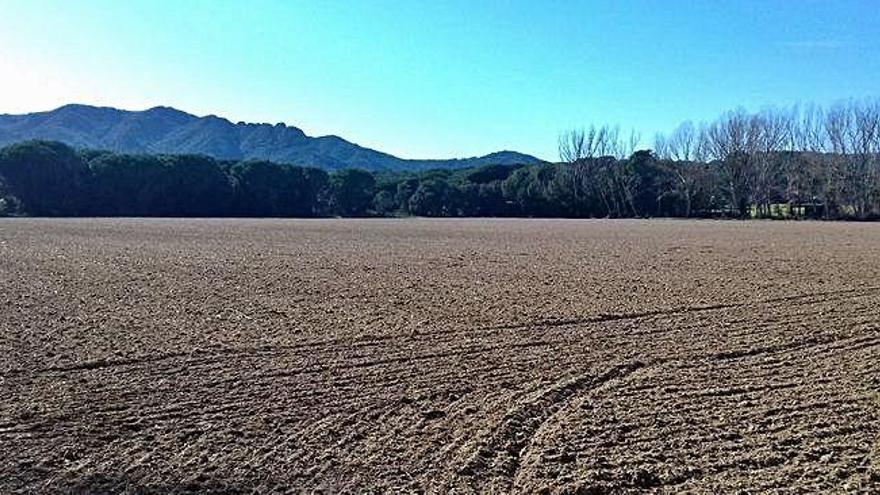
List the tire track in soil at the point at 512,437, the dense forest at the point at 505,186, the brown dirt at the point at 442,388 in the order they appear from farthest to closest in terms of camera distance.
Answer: the dense forest at the point at 505,186 → the brown dirt at the point at 442,388 → the tire track in soil at the point at 512,437

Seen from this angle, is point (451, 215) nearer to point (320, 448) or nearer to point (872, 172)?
point (872, 172)

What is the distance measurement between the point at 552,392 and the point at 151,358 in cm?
533

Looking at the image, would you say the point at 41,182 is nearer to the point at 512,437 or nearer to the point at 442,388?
the point at 442,388

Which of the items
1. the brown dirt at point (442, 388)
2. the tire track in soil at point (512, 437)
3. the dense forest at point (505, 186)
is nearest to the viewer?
the tire track in soil at point (512, 437)

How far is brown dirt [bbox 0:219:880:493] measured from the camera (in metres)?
5.44

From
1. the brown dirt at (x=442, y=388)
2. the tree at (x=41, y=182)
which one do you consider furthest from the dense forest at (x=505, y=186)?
the brown dirt at (x=442, y=388)

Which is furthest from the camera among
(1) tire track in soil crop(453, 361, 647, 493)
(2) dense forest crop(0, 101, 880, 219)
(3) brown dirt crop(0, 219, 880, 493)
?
(2) dense forest crop(0, 101, 880, 219)

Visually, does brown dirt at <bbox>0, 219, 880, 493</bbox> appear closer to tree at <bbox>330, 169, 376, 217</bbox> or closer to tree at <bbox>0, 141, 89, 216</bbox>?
tree at <bbox>0, 141, 89, 216</bbox>

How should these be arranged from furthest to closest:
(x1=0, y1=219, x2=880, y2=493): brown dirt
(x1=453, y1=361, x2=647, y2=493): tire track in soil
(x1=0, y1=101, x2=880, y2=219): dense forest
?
(x1=0, y1=101, x2=880, y2=219): dense forest
(x1=0, y1=219, x2=880, y2=493): brown dirt
(x1=453, y1=361, x2=647, y2=493): tire track in soil

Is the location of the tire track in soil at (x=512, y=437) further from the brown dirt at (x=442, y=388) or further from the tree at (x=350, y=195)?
the tree at (x=350, y=195)

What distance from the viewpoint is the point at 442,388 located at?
305 inches

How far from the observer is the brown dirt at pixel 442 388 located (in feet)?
17.8

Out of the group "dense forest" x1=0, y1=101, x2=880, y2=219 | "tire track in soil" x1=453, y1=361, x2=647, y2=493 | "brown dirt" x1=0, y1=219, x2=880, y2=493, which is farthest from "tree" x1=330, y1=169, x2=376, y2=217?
"tire track in soil" x1=453, y1=361, x2=647, y2=493

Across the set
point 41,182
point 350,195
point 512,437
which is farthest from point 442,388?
point 350,195
